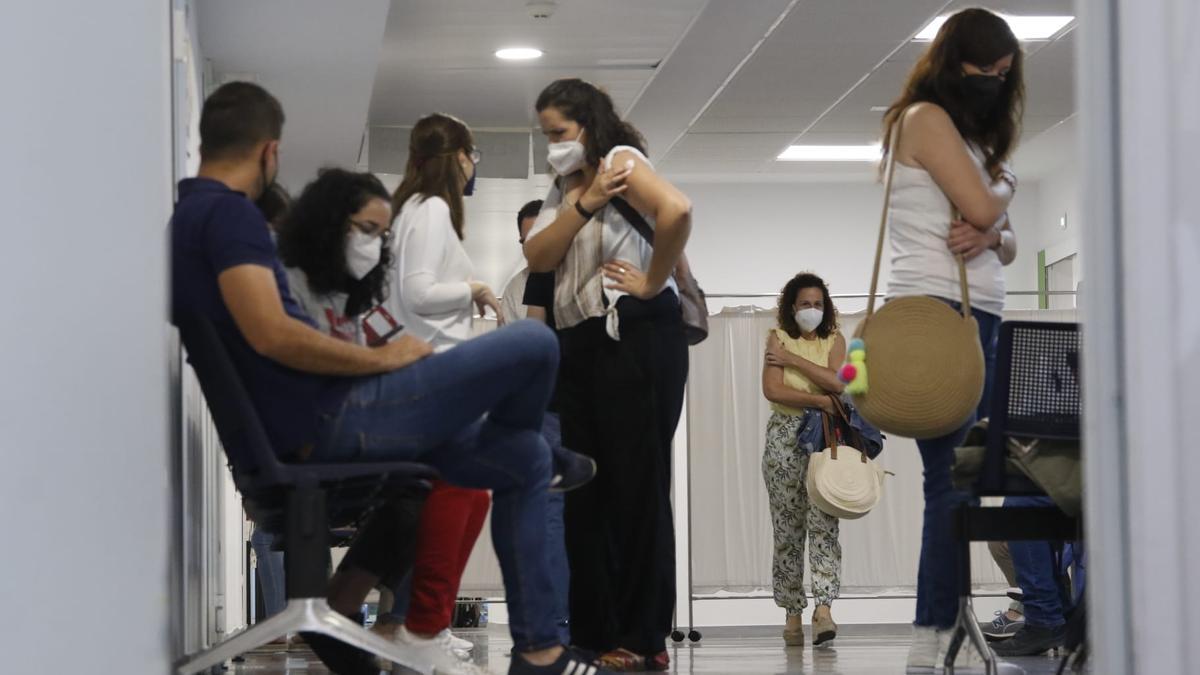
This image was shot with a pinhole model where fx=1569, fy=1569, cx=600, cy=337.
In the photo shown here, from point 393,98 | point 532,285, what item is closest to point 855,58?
point 393,98

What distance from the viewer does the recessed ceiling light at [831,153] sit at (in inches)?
446

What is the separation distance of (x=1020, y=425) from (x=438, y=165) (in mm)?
1581

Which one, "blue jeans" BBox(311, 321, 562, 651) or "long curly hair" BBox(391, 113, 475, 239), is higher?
"long curly hair" BBox(391, 113, 475, 239)

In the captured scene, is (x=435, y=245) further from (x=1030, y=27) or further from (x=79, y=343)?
(x=1030, y=27)

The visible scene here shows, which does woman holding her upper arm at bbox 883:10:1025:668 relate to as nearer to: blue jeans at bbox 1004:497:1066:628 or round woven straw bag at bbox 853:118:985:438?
round woven straw bag at bbox 853:118:985:438

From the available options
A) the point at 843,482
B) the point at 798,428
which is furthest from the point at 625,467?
the point at 798,428

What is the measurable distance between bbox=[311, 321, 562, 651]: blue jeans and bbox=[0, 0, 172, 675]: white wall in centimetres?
35

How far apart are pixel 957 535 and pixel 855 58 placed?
6140 mm

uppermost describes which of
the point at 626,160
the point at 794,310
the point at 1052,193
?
the point at 1052,193

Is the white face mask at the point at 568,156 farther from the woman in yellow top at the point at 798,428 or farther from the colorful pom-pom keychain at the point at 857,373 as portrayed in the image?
the woman in yellow top at the point at 798,428

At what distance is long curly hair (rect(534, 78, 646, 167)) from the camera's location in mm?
3438

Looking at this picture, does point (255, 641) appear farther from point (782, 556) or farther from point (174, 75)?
point (782, 556)

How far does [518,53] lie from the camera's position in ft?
27.5

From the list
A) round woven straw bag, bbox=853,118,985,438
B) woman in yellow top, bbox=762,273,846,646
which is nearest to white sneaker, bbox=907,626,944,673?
round woven straw bag, bbox=853,118,985,438
